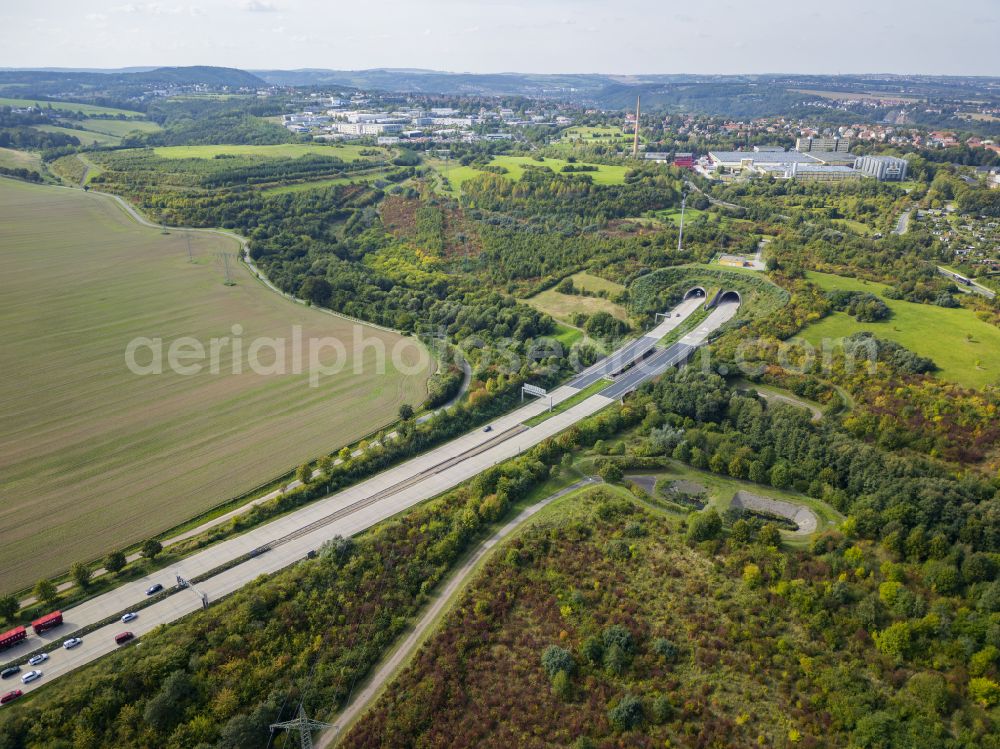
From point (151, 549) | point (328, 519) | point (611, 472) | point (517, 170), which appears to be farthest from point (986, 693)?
point (517, 170)

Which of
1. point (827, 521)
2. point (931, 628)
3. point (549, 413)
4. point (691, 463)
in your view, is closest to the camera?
point (931, 628)

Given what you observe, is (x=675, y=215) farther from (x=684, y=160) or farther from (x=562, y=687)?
(x=562, y=687)

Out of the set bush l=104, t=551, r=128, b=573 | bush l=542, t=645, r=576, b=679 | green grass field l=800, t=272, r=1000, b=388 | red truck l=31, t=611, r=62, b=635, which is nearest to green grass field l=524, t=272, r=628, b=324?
green grass field l=800, t=272, r=1000, b=388

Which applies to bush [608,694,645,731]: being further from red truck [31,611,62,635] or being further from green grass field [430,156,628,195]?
green grass field [430,156,628,195]

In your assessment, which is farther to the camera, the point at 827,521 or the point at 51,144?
the point at 51,144

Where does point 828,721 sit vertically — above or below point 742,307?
below

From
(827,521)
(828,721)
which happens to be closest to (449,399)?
(827,521)

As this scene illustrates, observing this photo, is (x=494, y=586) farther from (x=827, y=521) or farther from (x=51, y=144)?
(x=51, y=144)
